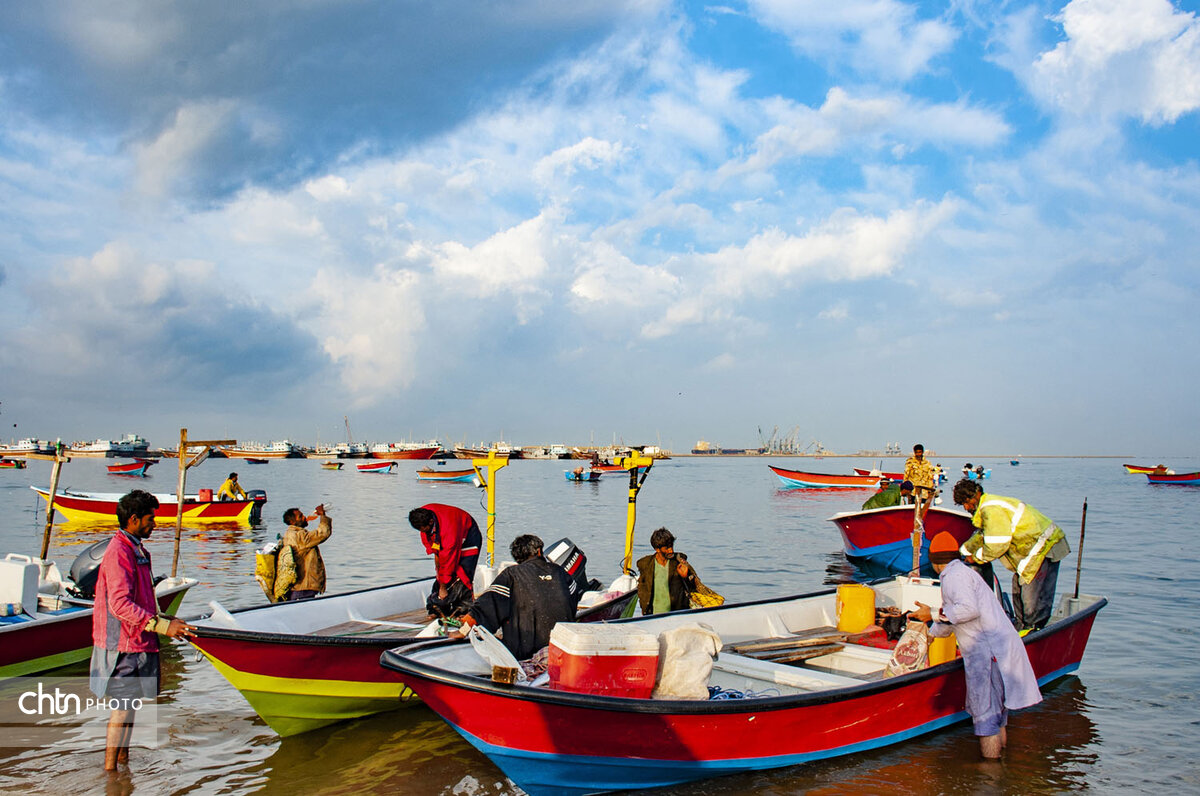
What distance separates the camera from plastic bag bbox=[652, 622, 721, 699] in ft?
18.9

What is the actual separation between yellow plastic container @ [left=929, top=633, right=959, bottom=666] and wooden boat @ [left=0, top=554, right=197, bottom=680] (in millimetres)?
9410

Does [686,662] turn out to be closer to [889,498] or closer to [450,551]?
[450,551]

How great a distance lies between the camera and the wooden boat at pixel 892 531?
17.3 meters

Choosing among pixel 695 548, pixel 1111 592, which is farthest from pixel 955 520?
pixel 695 548

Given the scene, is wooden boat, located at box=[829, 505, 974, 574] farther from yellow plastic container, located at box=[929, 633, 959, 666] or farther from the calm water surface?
yellow plastic container, located at box=[929, 633, 959, 666]

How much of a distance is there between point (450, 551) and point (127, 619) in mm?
3741

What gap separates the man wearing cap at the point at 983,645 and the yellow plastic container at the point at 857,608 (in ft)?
8.71

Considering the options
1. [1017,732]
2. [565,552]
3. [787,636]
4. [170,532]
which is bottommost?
[170,532]

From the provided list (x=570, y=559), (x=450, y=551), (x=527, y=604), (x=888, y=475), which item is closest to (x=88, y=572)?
(x=450, y=551)

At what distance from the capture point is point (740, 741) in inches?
235

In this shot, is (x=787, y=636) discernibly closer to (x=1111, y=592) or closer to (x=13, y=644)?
(x=13, y=644)

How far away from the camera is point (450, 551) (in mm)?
8883

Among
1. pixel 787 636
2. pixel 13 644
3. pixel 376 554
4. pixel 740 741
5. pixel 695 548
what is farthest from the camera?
pixel 695 548

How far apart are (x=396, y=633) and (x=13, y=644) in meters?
4.17
